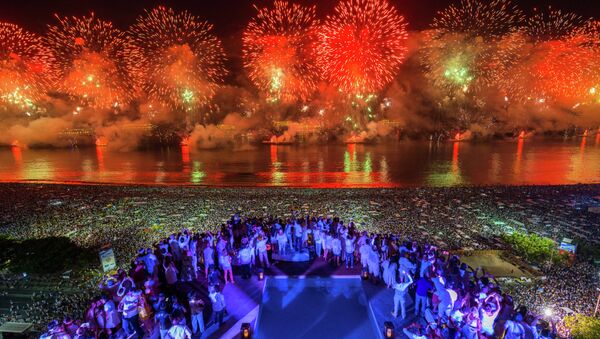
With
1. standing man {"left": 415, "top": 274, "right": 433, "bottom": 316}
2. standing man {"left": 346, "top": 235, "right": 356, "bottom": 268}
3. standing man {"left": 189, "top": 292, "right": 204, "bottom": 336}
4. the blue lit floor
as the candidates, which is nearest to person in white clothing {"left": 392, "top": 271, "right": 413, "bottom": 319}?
standing man {"left": 415, "top": 274, "right": 433, "bottom": 316}

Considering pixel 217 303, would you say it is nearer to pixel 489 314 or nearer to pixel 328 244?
pixel 328 244

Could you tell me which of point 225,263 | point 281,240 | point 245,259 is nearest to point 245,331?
point 225,263

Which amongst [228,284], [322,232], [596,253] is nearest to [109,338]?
[228,284]

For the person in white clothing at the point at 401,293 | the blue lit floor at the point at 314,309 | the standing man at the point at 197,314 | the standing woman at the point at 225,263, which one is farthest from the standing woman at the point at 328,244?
the standing man at the point at 197,314

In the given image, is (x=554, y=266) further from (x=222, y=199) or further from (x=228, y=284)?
(x=222, y=199)

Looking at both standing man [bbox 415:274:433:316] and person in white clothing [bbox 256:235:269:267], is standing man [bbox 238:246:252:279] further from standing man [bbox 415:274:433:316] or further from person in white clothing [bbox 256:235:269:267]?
standing man [bbox 415:274:433:316]

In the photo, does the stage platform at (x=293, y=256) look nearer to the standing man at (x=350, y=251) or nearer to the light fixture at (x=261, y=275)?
the light fixture at (x=261, y=275)
